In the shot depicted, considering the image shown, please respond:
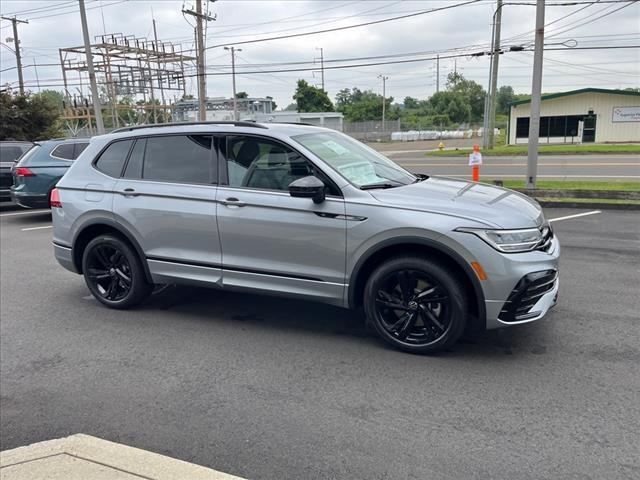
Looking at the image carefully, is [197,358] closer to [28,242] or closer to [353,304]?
[353,304]

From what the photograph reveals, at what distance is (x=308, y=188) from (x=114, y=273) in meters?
2.56

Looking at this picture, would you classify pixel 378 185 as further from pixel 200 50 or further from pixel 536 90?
pixel 200 50

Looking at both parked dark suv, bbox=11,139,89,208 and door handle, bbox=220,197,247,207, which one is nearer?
door handle, bbox=220,197,247,207

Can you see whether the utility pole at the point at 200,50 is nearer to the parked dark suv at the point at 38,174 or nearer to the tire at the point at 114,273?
the parked dark suv at the point at 38,174

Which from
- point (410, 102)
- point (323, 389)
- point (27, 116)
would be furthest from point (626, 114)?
point (410, 102)

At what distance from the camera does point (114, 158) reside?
552 centimetres

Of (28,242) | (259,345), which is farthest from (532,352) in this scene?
(28,242)

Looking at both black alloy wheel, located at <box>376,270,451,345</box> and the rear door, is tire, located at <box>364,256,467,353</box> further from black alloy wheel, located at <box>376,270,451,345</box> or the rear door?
the rear door

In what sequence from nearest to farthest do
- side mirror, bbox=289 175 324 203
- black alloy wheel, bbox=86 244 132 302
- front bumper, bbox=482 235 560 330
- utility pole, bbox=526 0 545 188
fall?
1. front bumper, bbox=482 235 560 330
2. side mirror, bbox=289 175 324 203
3. black alloy wheel, bbox=86 244 132 302
4. utility pole, bbox=526 0 545 188

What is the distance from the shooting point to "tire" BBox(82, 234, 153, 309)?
5375 mm

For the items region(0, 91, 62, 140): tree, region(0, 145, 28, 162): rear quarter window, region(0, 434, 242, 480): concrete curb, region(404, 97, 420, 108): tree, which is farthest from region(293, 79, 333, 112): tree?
region(0, 434, 242, 480): concrete curb

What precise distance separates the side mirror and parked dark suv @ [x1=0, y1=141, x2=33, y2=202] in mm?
11352

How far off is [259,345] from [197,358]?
0.53 meters

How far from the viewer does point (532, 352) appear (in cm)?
420
